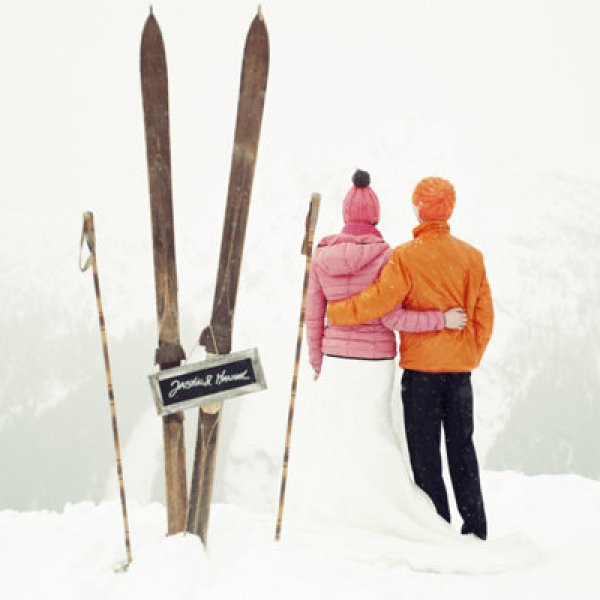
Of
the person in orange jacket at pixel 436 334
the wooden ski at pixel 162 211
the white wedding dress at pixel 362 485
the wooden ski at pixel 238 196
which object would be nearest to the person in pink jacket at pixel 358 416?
the white wedding dress at pixel 362 485

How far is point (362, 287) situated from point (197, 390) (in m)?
1.22

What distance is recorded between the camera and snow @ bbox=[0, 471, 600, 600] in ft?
9.32

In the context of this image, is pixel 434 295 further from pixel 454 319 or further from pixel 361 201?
pixel 361 201

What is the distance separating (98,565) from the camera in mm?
3174

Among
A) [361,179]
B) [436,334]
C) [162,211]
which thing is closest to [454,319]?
[436,334]

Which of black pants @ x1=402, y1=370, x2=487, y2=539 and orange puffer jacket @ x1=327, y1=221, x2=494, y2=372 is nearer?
orange puffer jacket @ x1=327, y1=221, x2=494, y2=372

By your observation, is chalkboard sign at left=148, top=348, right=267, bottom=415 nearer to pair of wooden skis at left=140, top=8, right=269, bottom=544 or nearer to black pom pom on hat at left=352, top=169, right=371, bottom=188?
pair of wooden skis at left=140, top=8, right=269, bottom=544

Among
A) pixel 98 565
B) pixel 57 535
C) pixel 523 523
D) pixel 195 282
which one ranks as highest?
pixel 98 565

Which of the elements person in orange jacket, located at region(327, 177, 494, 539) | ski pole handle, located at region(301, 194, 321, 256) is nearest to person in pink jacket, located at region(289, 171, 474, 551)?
person in orange jacket, located at region(327, 177, 494, 539)

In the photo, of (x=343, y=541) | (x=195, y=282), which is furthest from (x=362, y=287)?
(x=195, y=282)

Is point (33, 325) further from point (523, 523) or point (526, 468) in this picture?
point (523, 523)

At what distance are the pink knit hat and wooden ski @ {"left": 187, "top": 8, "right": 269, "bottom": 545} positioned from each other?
0.79m

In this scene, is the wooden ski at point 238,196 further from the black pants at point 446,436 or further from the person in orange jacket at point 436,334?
the black pants at point 446,436

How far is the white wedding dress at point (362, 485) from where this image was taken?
3.38 metres
